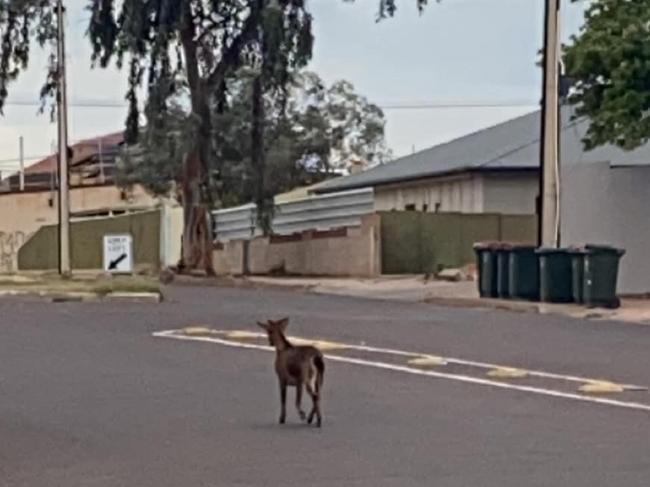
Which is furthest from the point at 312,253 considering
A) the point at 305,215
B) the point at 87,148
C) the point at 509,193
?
the point at 87,148

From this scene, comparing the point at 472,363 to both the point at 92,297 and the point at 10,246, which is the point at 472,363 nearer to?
the point at 92,297

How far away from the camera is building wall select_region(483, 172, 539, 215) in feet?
168

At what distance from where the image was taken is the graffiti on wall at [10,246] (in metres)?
70.1

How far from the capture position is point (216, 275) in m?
46.9

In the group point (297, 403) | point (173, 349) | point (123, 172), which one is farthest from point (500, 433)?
point (123, 172)

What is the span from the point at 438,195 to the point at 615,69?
21.1 metres

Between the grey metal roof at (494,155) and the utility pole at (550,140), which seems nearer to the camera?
the utility pole at (550,140)

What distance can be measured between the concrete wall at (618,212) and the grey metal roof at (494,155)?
31.7 feet

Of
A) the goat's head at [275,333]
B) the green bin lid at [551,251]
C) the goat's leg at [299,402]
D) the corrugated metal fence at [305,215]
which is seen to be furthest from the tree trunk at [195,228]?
the goat's head at [275,333]

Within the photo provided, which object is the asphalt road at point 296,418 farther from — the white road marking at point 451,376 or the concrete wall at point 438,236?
the concrete wall at point 438,236

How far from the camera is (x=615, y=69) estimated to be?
3362 centimetres

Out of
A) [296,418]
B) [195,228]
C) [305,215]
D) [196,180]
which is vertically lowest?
[296,418]

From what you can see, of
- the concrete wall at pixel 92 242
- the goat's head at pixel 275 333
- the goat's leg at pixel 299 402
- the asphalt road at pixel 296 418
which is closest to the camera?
the asphalt road at pixel 296 418

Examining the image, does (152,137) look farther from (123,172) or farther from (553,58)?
(123,172)
